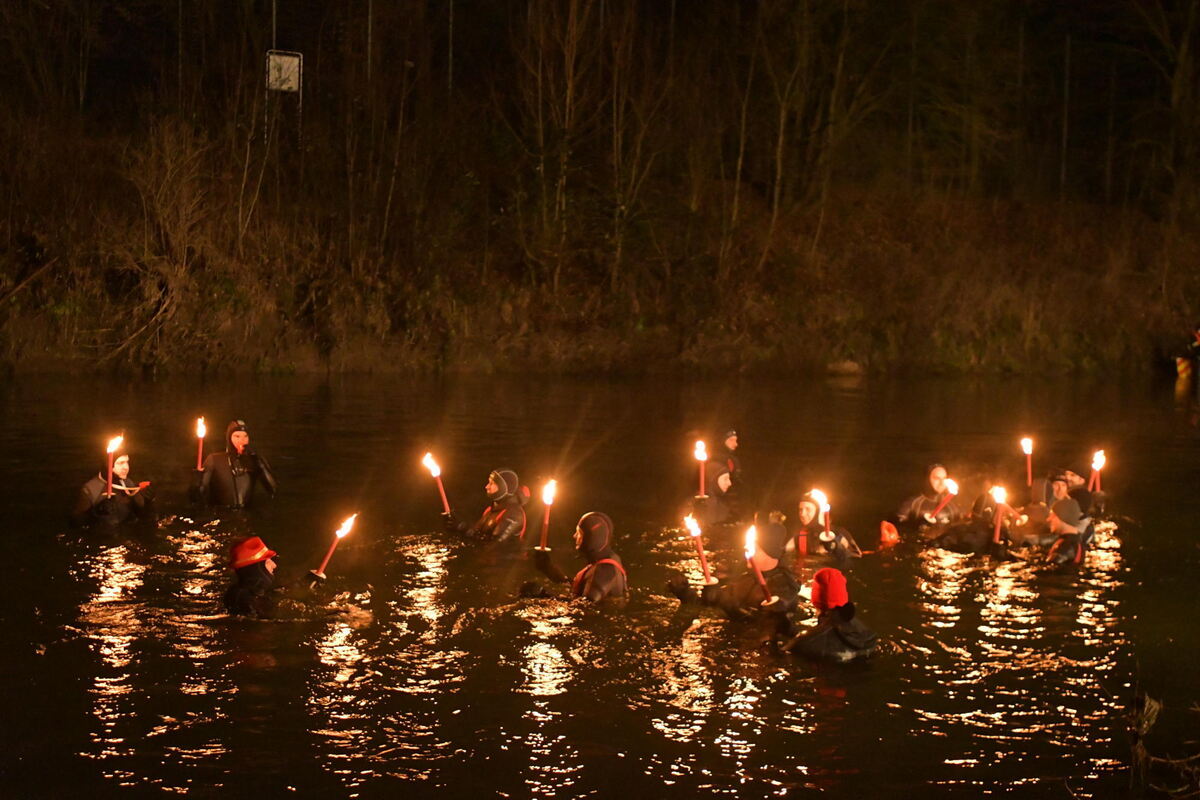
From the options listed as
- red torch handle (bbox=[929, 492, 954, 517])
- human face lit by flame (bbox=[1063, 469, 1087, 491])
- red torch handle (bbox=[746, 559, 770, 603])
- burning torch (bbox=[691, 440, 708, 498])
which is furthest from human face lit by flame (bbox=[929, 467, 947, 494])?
red torch handle (bbox=[746, 559, 770, 603])

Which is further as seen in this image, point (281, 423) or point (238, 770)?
point (281, 423)

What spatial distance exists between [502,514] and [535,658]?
4.19 meters

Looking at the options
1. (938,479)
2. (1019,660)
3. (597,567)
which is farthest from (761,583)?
(938,479)

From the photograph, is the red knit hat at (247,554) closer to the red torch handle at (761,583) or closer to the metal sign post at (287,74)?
the red torch handle at (761,583)

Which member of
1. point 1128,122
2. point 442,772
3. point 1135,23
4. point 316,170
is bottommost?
point 442,772

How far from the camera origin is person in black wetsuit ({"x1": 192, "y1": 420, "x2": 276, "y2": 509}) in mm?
16312

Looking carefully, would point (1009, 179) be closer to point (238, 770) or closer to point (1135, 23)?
point (1135, 23)

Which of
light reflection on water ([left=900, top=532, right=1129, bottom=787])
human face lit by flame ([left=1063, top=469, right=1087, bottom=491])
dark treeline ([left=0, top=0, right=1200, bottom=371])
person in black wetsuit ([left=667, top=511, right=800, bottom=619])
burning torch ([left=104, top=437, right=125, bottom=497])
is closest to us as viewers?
light reflection on water ([left=900, top=532, right=1129, bottom=787])

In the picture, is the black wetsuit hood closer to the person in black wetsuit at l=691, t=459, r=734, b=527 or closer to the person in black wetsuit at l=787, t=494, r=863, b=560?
the person in black wetsuit at l=787, t=494, r=863, b=560

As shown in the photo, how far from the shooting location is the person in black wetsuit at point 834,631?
1077cm

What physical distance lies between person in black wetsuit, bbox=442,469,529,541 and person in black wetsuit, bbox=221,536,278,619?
3621 millimetres

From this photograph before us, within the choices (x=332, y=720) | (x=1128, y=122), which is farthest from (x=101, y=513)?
(x=1128, y=122)

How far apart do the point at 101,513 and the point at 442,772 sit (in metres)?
7.68

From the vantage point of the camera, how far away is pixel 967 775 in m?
8.75
